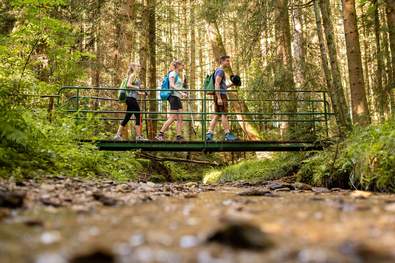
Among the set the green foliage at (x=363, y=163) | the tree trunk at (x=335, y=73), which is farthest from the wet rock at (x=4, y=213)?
the tree trunk at (x=335, y=73)

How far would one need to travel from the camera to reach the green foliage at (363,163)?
19.6 ft

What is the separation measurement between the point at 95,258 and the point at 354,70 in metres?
10.4

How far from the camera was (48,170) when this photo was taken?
6270 millimetres

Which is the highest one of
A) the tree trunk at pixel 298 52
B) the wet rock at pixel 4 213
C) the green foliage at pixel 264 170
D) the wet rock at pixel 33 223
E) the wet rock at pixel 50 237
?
the tree trunk at pixel 298 52

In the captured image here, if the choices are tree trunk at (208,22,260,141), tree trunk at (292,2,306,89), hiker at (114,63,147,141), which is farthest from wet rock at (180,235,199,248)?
tree trunk at (208,22,260,141)

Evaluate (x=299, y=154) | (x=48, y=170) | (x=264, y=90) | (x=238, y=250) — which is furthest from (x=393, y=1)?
(x=238, y=250)

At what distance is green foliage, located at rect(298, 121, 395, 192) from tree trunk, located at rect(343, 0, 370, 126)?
7.10 ft

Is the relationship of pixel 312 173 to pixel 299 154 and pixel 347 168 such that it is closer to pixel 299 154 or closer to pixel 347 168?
pixel 347 168

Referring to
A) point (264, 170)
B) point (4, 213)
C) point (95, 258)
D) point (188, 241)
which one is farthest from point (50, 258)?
point (264, 170)

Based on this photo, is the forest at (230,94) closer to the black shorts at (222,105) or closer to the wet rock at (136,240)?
the black shorts at (222,105)

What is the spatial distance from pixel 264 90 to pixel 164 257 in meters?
11.6

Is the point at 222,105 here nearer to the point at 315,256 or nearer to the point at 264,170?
the point at 264,170

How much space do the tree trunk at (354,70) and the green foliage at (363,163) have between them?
2.16 meters

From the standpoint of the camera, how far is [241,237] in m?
1.90
